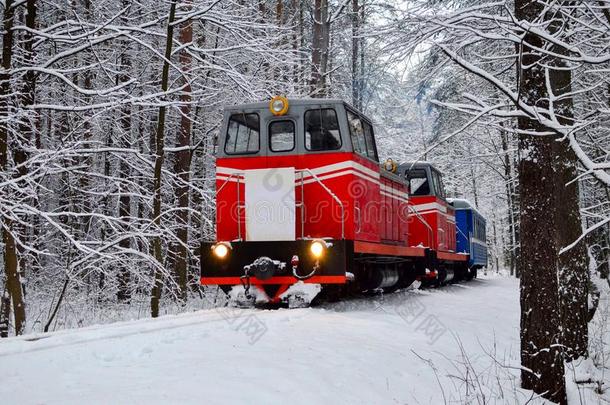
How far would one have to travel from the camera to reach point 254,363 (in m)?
4.32

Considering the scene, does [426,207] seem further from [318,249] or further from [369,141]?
[318,249]

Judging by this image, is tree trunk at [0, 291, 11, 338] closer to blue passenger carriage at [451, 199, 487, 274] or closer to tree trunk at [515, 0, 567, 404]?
tree trunk at [515, 0, 567, 404]

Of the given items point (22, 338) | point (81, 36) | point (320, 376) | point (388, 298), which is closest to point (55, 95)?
point (81, 36)

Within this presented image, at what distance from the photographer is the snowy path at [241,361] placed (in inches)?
141

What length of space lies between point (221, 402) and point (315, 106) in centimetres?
623

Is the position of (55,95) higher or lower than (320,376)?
higher

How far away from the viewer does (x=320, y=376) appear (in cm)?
425

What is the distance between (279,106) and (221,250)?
7.61 feet

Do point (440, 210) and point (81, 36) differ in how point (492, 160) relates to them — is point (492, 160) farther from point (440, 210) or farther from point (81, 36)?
point (81, 36)

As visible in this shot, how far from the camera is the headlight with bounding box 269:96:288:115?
8922mm

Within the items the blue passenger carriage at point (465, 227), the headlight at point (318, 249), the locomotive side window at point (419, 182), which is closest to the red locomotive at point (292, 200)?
the headlight at point (318, 249)

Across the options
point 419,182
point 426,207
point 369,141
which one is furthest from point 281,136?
point 419,182

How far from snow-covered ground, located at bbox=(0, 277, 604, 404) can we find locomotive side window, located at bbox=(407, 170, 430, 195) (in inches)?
291

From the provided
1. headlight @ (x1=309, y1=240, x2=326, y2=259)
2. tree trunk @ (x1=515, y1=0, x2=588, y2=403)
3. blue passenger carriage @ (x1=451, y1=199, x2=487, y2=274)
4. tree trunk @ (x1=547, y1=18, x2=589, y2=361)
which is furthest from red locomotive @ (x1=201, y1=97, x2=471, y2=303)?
blue passenger carriage @ (x1=451, y1=199, x2=487, y2=274)
